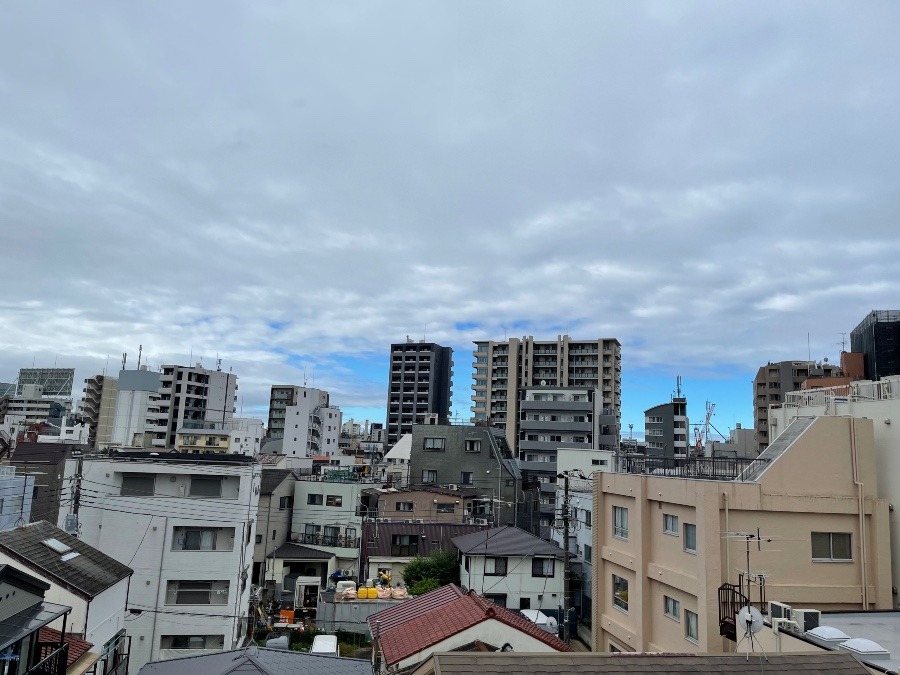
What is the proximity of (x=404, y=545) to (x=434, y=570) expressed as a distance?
5.28 metres

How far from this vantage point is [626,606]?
22.3 m

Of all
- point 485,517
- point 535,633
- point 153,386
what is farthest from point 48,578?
point 153,386

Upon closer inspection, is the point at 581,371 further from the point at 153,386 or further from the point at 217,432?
the point at 153,386

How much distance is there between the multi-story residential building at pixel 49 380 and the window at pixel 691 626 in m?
128

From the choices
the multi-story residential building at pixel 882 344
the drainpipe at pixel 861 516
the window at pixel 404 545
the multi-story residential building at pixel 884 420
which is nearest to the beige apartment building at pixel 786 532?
the drainpipe at pixel 861 516

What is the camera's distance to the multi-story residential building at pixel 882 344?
47.2m

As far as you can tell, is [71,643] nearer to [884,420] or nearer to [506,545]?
[884,420]

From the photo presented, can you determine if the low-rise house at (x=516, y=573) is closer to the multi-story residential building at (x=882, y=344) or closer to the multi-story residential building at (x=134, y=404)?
the multi-story residential building at (x=882, y=344)

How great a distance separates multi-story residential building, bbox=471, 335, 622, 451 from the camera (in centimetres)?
9056

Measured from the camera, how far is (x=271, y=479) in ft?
144

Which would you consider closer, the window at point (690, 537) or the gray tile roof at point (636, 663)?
the gray tile roof at point (636, 663)

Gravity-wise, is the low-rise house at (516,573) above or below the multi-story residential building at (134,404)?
below

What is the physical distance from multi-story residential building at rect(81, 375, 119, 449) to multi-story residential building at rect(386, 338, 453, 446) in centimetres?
4389

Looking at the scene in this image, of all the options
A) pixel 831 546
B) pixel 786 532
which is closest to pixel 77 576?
pixel 786 532
